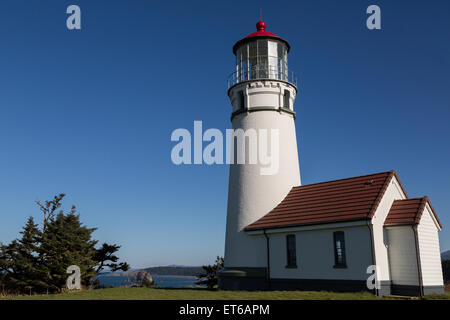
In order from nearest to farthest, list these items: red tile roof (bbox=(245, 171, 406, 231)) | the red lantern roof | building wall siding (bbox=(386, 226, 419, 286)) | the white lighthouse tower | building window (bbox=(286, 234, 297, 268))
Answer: building wall siding (bbox=(386, 226, 419, 286)) < red tile roof (bbox=(245, 171, 406, 231)) < building window (bbox=(286, 234, 297, 268)) < the white lighthouse tower < the red lantern roof

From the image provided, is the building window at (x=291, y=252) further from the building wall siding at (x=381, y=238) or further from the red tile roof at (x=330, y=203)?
the building wall siding at (x=381, y=238)

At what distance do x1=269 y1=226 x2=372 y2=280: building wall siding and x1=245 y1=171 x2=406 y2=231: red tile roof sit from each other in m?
0.60

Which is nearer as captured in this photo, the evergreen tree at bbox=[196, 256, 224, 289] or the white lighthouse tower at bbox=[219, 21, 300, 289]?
the white lighthouse tower at bbox=[219, 21, 300, 289]

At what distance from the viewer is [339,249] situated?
18.5 meters

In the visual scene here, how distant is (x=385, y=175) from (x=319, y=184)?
3850 millimetres

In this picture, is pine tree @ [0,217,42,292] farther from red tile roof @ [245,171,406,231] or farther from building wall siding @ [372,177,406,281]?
building wall siding @ [372,177,406,281]

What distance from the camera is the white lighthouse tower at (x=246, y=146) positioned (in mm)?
22125

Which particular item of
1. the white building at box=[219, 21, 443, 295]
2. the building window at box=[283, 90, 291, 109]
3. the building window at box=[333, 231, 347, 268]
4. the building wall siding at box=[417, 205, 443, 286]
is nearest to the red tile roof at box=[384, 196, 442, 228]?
the white building at box=[219, 21, 443, 295]

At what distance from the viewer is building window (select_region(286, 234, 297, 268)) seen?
20141 millimetres

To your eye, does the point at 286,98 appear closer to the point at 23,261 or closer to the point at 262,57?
the point at 262,57

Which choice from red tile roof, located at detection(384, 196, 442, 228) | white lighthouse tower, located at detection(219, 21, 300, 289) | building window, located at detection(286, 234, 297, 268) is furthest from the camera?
white lighthouse tower, located at detection(219, 21, 300, 289)
